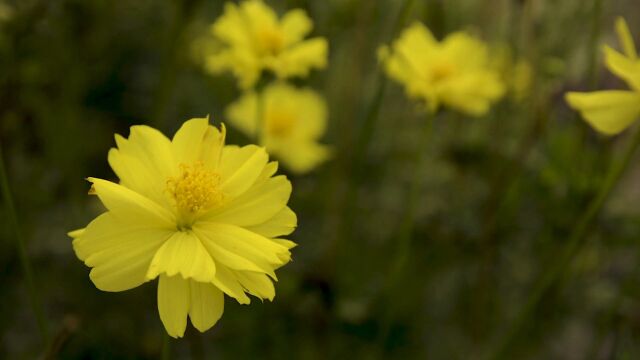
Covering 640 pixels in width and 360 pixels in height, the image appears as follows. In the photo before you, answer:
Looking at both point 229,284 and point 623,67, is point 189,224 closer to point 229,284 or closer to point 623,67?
point 229,284

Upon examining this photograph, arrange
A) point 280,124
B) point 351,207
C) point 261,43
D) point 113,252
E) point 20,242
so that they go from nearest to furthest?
point 113,252
point 20,242
point 261,43
point 351,207
point 280,124

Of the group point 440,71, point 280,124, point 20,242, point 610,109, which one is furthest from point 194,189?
point 280,124

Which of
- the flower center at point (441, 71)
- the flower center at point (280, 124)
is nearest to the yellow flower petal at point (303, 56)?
the flower center at point (441, 71)

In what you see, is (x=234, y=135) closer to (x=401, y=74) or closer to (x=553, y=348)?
(x=401, y=74)

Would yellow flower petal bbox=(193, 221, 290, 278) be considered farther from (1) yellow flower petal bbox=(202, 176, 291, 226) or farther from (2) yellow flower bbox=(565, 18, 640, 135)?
(2) yellow flower bbox=(565, 18, 640, 135)

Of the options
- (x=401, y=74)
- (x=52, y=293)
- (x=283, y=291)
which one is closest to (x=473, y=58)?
(x=401, y=74)

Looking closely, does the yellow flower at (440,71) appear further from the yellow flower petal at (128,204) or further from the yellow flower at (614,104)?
the yellow flower petal at (128,204)
